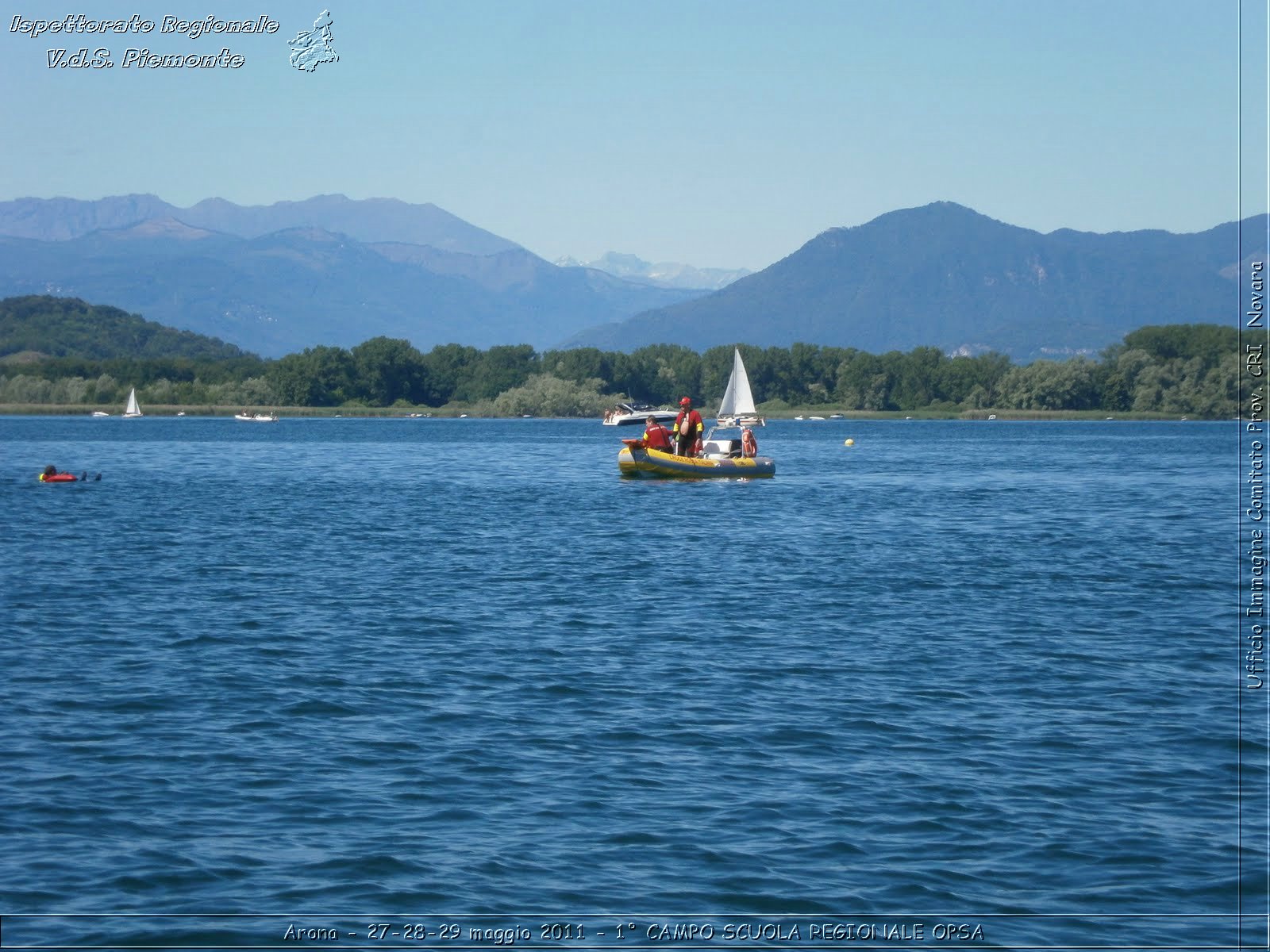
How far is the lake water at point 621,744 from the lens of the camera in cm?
1278

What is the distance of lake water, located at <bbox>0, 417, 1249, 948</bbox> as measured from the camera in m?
12.8

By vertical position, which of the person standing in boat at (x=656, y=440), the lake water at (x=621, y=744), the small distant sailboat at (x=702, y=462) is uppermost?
the person standing in boat at (x=656, y=440)

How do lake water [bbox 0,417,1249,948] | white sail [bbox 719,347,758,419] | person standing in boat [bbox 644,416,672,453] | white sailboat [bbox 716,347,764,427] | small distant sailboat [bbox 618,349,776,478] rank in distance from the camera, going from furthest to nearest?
white sail [bbox 719,347,758,419] → white sailboat [bbox 716,347,764,427] → person standing in boat [bbox 644,416,672,453] → small distant sailboat [bbox 618,349,776,478] → lake water [bbox 0,417,1249,948]

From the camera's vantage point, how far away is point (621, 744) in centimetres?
1764

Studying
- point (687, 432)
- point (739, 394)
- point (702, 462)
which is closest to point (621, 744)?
point (687, 432)

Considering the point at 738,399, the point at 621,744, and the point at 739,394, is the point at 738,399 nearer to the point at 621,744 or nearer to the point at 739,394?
the point at 739,394

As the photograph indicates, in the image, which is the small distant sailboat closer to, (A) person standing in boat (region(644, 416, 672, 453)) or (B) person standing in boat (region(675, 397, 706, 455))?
(A) person standing in boat (region(644, 416, 672, 453))

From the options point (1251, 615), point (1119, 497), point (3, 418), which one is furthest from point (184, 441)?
point (1251, 615)

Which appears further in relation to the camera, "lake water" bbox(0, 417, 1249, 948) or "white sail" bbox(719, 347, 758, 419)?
"white sail" bbox(719, 347, 758, 419)

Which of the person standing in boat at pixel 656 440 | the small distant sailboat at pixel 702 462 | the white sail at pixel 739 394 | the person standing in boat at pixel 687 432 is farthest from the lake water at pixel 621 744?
the white sail at pixel 739 394

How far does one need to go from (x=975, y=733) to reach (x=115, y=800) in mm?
9770

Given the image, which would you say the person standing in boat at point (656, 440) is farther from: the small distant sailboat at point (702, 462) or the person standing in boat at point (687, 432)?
the person standing in boat at point (687, 432)

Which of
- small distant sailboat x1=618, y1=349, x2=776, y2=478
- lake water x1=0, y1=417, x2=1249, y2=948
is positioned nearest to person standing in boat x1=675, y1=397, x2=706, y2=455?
small distant sailboat x1=618, y1=349, x2=776, y2=478

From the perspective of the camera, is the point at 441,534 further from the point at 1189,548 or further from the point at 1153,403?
the point at 1153,403
